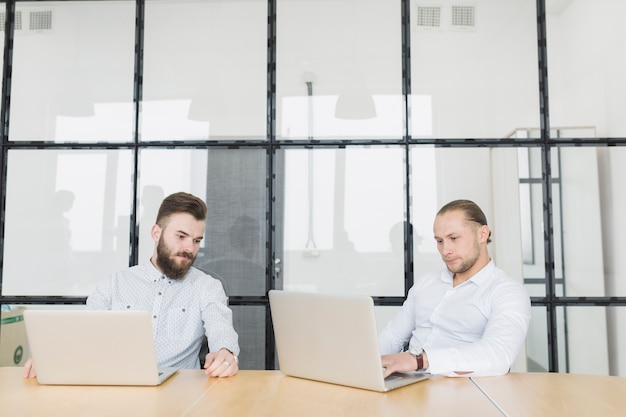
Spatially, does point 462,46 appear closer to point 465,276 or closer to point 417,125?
point 417,125

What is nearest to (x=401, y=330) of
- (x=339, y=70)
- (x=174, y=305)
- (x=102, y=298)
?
(x=174, y=305)

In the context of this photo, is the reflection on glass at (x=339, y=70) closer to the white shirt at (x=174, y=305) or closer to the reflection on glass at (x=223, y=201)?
the reflection on glass at (x=223, y=201)

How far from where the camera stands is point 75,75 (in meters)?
3.27

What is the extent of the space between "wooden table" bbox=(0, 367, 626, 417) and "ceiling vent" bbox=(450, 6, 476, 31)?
2053 mm

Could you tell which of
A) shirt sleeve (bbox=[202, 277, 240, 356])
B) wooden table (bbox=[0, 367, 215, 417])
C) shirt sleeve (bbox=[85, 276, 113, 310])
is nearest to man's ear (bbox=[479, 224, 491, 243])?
shirt sleeve (bbox=[202, 277, 240, 356])

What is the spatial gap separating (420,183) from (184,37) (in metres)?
1.55

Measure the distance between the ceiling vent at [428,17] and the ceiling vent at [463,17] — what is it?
78mm

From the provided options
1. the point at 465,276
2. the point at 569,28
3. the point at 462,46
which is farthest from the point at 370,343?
the point at 569,28

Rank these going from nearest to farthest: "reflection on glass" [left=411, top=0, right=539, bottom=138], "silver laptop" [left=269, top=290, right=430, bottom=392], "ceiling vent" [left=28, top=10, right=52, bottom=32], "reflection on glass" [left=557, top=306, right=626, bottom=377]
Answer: "silver laptop" [left=269, top=290, right=430, bottom=392]
"reflection on glass" [left=557, top=306, right=626, bottom=377]
"reflection on glass" [left=411, top=0, right=539, bottom=138]
"ceiling vent" [left=28, top=10, right=52, bottom=32]

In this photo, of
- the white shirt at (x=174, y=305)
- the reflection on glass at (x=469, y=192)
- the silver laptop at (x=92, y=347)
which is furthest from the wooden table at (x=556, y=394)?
→ the reflection on glass at (x=469, y=192)

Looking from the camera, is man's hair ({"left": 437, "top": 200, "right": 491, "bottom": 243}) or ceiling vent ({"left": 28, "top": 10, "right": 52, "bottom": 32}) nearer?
man's hair ({"left": 437, "top": 200, "right": 491, "bottom": 243})

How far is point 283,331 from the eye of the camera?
1821 mm

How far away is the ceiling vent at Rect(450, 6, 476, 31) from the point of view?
10.4 feet

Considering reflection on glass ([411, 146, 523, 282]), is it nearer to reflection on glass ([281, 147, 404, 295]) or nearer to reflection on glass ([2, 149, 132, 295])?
reflection on glass ([281, 147, 404, 295])
